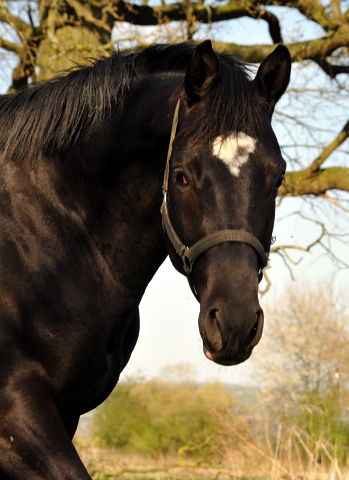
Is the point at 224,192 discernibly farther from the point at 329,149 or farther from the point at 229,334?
the point at 329,149

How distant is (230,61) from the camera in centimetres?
236

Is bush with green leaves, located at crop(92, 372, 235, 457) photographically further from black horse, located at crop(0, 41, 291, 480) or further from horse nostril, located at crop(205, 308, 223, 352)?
horse nostril, located at crop(205, 308, 223, 352)

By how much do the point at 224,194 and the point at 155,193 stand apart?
534 millimetres

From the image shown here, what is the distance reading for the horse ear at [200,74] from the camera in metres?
2.08

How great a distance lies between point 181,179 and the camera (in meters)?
2.01

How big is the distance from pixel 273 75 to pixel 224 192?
64 centimetres

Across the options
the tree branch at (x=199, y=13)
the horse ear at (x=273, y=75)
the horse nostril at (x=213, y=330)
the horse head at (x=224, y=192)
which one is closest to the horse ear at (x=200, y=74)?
the horse head at (x=224, y=192)

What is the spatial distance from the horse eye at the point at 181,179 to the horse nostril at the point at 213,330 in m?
0.51

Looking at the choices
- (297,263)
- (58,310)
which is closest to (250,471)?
(297,263)

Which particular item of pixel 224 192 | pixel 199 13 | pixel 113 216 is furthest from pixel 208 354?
pixel 199 13

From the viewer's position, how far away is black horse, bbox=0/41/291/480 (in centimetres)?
190

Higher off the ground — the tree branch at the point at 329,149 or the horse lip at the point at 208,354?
the horse lip at the point at 208,354

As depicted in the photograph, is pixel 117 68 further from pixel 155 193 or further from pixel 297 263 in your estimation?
pixel 297 263

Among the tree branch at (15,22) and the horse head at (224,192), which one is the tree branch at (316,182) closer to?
the tree branch at (15,22)
